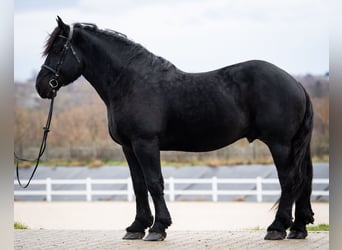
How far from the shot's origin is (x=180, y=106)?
213 inches

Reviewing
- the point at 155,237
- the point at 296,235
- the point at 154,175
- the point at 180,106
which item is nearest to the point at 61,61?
the point at 180,106

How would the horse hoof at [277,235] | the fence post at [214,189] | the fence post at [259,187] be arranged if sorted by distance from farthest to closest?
the fence post at [214,189] < the fence post at [259,187] < the horse hoof at [277,235]

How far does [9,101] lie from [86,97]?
870 cm

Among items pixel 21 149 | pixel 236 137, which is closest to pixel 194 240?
pixel 236 137

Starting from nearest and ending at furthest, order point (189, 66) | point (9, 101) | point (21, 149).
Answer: point (9, 101), point (189, 66), point (21, 149)

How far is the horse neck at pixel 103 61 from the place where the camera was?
18.1 ft

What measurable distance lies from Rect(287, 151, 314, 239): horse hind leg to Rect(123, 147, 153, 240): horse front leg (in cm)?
127

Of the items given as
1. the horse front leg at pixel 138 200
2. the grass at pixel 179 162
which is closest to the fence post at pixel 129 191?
the grass at pixel 179 162

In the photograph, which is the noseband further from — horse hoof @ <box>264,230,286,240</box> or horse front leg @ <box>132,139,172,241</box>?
horse hoof @ <box>264,230,286,240</box>

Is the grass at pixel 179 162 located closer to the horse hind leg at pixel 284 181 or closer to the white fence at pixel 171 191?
the white fence at pixel 171 191

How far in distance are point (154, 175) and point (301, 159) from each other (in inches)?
49.4

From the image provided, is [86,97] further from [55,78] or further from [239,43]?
[55,78]

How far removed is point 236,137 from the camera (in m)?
5.54

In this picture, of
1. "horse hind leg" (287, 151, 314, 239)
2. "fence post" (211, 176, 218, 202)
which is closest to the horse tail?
"horse hind leg" (287, 151, 314, 239)
